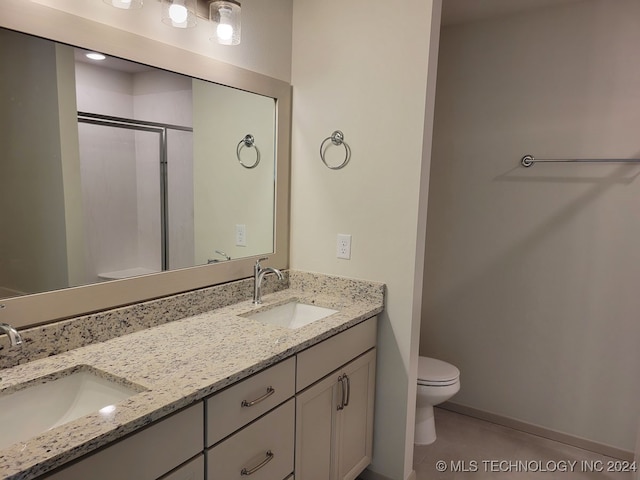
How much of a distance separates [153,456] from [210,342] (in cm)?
47

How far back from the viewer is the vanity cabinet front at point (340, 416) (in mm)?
1659

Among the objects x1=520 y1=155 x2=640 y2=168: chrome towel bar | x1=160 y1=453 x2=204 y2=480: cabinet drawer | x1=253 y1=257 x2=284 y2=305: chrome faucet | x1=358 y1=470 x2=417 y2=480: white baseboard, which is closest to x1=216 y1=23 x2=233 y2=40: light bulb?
x1=253 y1=257 x2=284 y2=305: chrome faucet

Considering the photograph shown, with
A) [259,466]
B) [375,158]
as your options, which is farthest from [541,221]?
[259,466]

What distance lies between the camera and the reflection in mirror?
1.30 meters

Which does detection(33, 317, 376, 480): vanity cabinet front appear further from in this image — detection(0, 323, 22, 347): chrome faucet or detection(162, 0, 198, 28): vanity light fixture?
detection(162, 0, 198, 28): vanity light fixture

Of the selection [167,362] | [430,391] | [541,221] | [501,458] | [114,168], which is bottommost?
[501,458]

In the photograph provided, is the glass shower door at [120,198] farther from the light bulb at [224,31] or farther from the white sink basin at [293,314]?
the white sink basin at [293,314]

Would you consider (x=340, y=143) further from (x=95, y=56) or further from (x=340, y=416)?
(x=340, y=416)

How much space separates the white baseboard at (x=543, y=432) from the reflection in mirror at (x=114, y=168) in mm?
1821

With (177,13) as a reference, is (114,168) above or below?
below

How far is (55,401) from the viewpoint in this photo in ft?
4.07

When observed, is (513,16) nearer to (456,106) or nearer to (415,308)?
(456,106)

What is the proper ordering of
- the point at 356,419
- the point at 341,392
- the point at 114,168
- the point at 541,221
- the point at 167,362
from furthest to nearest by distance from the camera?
the point at 541,221 → the point at 356,419 → the point at 341,392 → the point at 114,168 → the point at 167,362

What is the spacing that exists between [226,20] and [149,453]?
1528 millimetres
